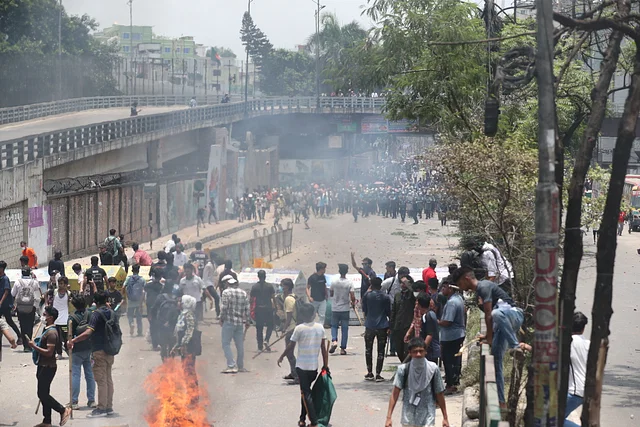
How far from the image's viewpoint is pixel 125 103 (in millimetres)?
67625

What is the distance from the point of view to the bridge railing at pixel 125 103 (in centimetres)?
4997

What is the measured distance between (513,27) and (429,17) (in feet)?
10.2

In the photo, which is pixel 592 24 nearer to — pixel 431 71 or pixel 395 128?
pixel 431 71

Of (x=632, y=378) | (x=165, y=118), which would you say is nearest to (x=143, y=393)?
(x=632, y=378)

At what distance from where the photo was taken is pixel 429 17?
18766 millimetres

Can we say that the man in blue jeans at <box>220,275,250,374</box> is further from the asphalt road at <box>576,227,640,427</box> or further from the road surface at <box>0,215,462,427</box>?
the asphalt road at <box>576,227,640,427</box>

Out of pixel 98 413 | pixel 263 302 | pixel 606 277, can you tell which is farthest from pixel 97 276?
pixel 606 277

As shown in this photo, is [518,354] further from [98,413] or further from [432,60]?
[432,60]

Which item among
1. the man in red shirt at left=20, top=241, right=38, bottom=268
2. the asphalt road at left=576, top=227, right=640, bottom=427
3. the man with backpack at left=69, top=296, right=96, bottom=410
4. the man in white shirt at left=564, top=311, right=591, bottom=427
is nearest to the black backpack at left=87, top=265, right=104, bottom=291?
the man in red shirt at left=20, top=241, right=38, bottom=268

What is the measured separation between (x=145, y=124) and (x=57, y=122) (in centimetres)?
427

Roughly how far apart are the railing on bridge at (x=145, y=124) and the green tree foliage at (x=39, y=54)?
10521mm

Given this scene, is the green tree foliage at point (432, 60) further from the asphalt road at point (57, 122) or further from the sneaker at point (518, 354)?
the asphalt road at point (57, 122)

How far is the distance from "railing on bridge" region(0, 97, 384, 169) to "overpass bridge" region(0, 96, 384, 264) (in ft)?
0.18

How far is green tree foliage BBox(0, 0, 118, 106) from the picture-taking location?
64.1m
